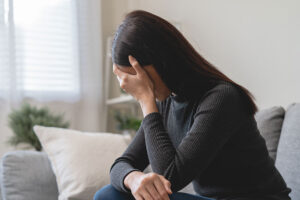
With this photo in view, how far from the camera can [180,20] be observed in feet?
7.79

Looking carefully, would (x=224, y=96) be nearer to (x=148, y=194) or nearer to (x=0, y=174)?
(x=148, y=194)

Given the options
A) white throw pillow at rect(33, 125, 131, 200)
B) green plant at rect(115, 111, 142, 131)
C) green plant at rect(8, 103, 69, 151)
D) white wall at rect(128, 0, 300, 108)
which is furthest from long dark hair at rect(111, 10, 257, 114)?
green plant at rect(115, 111, 142, 131)

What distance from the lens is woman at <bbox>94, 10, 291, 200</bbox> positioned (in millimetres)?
864

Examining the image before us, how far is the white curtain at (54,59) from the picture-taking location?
2.14m

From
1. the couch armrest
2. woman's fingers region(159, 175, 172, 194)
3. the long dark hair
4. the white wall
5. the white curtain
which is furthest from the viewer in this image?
the white curtain

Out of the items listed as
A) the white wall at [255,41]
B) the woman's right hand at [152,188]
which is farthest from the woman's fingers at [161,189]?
the white wall at [255,41]

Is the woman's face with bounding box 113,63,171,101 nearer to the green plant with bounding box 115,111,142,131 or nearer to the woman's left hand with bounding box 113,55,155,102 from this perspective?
the woman's left hand with bounding box 113,55,155,102

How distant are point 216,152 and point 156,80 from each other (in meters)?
0.25

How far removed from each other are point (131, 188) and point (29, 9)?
5.62 ft

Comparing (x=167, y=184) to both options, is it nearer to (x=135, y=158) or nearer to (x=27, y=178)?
(x=135, y=158)

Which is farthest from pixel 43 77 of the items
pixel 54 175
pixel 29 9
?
pixel 54 175

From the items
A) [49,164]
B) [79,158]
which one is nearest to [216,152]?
[79,158]

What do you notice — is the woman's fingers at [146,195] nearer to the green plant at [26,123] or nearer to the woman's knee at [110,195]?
the woman's knee at [110,195]

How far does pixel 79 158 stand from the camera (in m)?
1.55
